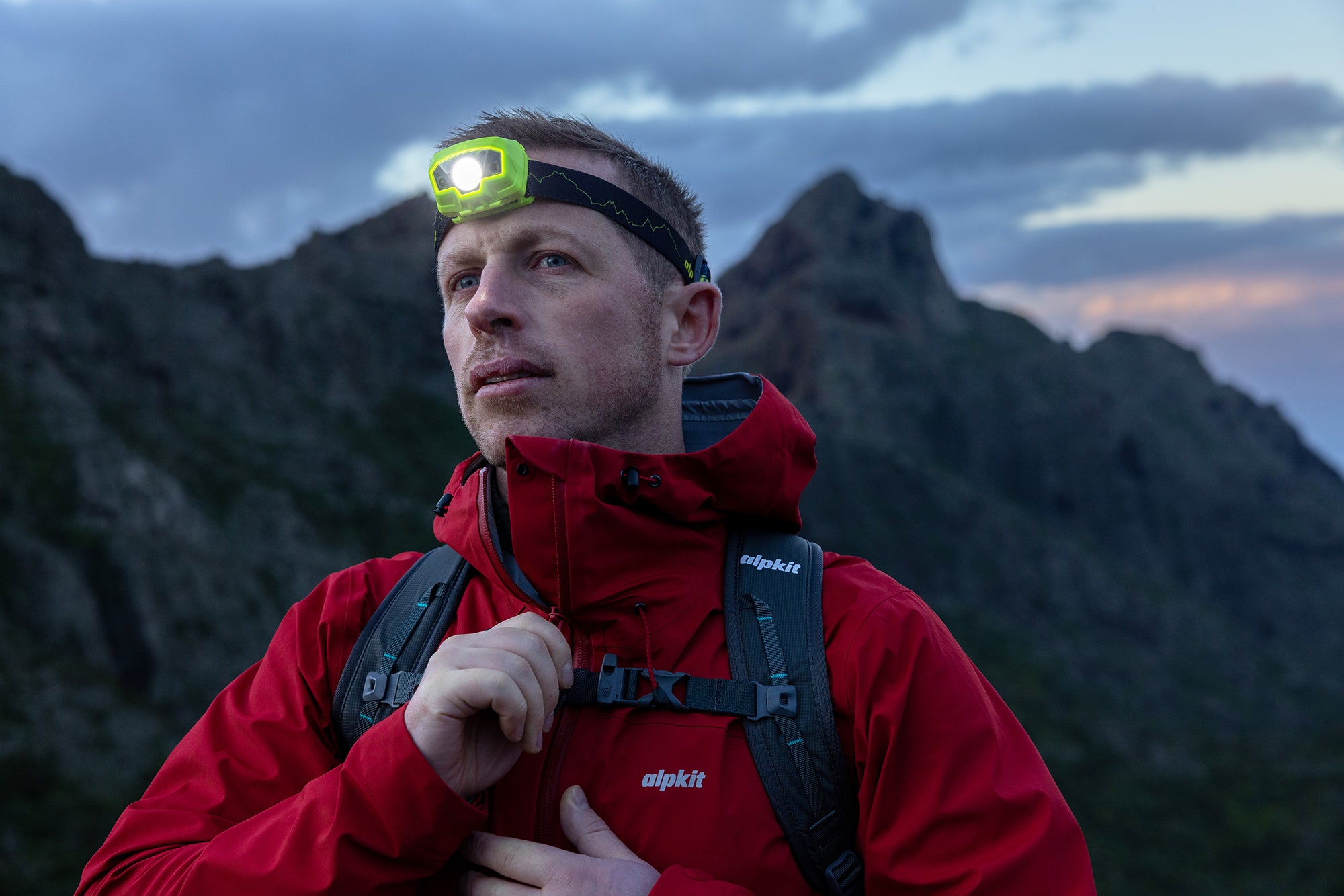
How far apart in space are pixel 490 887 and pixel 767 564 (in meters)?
1.20

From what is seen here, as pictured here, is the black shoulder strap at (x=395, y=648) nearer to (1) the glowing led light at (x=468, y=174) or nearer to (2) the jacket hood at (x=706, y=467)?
(2) the jacket hood at (x=706, y=467)

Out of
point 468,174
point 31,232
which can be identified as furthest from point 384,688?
point 31,232

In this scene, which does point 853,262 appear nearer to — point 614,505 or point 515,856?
point 614,505

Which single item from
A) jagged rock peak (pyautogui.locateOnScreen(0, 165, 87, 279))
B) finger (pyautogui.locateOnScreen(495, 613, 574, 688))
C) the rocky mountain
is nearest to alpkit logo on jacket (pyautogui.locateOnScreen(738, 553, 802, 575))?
finger (pyautogui.locateOnScreen(495, 613, 574, 688))

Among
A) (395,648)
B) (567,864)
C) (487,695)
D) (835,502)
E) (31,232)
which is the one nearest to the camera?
(487,695)

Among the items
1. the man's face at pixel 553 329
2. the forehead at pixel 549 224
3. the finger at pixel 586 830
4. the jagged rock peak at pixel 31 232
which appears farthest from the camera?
the jagged rock peak at pixel 31 232

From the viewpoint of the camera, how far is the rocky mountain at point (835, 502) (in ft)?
92.5

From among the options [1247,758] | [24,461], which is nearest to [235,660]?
[24,461]

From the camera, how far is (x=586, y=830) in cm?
259

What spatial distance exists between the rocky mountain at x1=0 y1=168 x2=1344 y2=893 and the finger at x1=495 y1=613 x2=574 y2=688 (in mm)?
24243

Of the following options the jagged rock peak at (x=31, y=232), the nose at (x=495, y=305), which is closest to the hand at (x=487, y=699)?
the nose at (x=495, y=305)

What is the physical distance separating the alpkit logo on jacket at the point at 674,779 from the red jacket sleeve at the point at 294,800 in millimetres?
474

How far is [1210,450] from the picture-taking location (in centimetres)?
10538

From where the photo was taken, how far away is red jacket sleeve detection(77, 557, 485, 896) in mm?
2408
